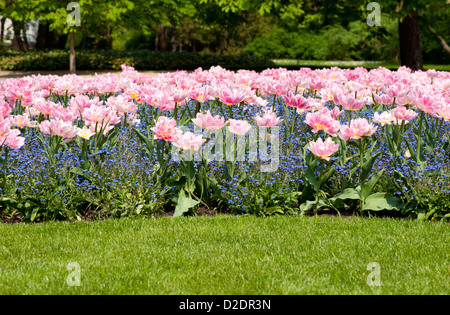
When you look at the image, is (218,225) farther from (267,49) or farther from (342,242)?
(267,49)

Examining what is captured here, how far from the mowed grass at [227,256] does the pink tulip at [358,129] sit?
2.72 feet

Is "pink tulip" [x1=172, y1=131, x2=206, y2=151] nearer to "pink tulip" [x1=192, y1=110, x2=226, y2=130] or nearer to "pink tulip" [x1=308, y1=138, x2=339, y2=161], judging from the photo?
"pink tulip" [x1=192, y1=110, x2=226, y2=130]

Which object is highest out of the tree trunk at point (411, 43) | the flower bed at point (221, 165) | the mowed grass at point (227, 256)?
the tree trunk at point (411, 43)

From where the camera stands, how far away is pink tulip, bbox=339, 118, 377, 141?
4.52 m

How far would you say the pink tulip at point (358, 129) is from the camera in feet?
14.8

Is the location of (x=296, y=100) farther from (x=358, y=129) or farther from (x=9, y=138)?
(x=9, y=138)

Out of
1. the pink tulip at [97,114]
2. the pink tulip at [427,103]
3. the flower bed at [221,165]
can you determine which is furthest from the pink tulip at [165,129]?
the pink tulip at [427,103]

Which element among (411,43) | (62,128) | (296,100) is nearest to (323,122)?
(296,100)

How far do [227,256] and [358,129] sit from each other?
1.65 metres

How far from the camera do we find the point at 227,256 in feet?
13.1

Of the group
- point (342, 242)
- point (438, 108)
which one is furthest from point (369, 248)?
point (438, 108)

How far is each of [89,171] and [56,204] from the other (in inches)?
17.9

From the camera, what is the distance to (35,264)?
12.8 ft

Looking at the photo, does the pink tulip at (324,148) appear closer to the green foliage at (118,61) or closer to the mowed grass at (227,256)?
the mowed grass at (227,256)
